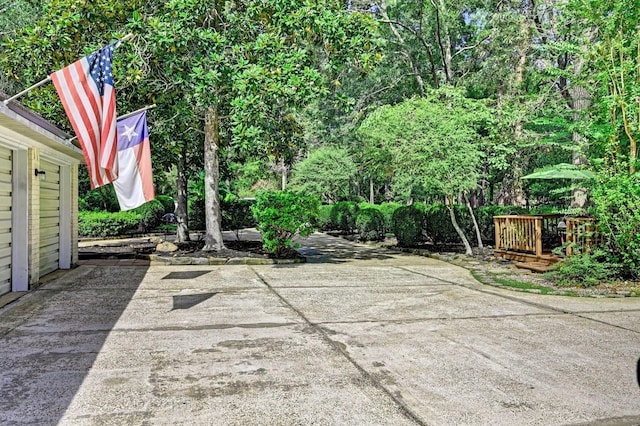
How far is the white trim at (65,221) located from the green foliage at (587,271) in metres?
9.81

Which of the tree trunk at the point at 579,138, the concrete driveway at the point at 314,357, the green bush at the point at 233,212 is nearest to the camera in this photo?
the concrete driveway at the point at 314,357

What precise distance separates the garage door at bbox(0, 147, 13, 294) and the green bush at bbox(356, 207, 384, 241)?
1216 centimetres

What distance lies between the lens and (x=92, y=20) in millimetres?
10273

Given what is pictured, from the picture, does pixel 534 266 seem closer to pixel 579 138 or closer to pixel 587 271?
pixel 587 271

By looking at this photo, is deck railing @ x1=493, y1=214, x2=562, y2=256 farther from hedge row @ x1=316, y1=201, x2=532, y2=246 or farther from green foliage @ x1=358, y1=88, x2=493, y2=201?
hedge row @ x1=316, y1=201, x2=532, y2=246

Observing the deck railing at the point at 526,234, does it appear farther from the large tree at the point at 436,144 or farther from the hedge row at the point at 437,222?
the hedge row at the point at 437,222

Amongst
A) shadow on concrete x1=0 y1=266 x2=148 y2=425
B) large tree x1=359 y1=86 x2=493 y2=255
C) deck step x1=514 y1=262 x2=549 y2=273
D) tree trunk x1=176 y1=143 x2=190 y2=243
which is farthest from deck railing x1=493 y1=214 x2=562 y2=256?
tree trunk x1=176 y1=143 x2=190 y2=243

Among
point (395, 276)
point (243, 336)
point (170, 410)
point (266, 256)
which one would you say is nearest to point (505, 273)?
point (395, 276)

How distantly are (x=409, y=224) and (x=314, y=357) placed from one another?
34.7 feet

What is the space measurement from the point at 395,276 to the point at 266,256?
364cm

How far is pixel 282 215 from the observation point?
37.2 feet

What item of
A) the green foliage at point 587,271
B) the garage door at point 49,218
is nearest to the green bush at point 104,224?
the garage door at point 49,218

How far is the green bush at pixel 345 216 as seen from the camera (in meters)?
21.4

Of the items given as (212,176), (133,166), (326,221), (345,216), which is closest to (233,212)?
(326,221)
